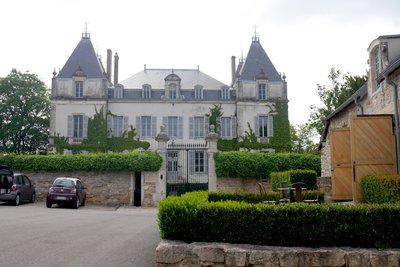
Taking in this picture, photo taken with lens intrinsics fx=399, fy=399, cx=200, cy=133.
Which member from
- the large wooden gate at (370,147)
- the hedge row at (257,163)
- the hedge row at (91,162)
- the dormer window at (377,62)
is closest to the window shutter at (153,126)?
the hedge row at (91,162)

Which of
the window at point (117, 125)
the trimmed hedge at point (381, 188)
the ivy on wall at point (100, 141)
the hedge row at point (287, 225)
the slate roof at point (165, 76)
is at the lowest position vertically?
the hedge row at point (287, 225)

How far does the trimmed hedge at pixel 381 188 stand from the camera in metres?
8.25

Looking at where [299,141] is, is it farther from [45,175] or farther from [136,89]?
[45,175]

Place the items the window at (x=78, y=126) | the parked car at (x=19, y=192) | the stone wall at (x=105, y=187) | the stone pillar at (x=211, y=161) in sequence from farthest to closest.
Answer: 1. the window at (x=78, y=126)
2. the stone wall at (x=105, y=187)
3. the stone pillar at (x=211, y=161)
4. the parked car at (x=19, y=192)

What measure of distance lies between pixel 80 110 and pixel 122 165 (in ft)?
47.8

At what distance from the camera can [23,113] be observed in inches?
1537

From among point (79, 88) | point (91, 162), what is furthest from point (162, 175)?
point (79, 88)

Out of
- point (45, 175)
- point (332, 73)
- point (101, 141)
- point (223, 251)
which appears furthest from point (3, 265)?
point (332, 73)

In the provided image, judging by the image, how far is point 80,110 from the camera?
32875mm

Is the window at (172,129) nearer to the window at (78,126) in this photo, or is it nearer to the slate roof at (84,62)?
the slate roof at (84,62)

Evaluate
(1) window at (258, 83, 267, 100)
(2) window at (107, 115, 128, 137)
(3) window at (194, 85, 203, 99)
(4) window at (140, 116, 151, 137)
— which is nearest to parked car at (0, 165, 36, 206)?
(2) window at (107, 115, 128, 137)

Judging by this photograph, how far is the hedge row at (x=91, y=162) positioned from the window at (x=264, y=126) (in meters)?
15.3

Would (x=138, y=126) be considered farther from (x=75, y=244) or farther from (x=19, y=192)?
(x=75, y=244)

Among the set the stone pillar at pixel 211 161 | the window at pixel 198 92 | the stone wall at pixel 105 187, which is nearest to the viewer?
the stone pillar at pixel 211 161
